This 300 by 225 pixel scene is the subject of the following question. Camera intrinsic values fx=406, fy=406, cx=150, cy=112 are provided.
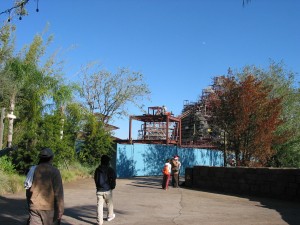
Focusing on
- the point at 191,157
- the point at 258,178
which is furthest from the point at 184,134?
the point at 258,178

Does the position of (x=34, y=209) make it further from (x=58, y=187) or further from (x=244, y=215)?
(x=244, y=215)

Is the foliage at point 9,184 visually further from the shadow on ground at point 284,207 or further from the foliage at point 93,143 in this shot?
the shadow on ground at point 284,207

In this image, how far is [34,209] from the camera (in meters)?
5.39

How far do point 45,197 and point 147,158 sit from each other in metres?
19.3

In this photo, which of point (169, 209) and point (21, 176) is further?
point (21, 176)

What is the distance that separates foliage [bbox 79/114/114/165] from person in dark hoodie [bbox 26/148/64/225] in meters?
Answer: 16.8

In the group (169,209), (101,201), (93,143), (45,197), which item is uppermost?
(93,143)

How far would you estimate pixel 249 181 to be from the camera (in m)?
16.1

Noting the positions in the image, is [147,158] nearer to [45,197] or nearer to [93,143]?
[93,143]

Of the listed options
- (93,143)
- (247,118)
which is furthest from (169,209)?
(93,143)

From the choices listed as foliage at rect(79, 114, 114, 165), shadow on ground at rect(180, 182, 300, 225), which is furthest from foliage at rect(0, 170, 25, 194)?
shadow on ground at rect(180, 182, 300, 225)

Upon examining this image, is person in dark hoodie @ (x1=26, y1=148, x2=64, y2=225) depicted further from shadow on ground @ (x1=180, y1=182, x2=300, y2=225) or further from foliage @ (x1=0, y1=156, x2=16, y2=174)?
foliage @ (x1=0, y1=156, x2=16, y2=174)

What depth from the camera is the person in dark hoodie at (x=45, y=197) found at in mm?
5387

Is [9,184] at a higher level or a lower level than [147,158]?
lower
